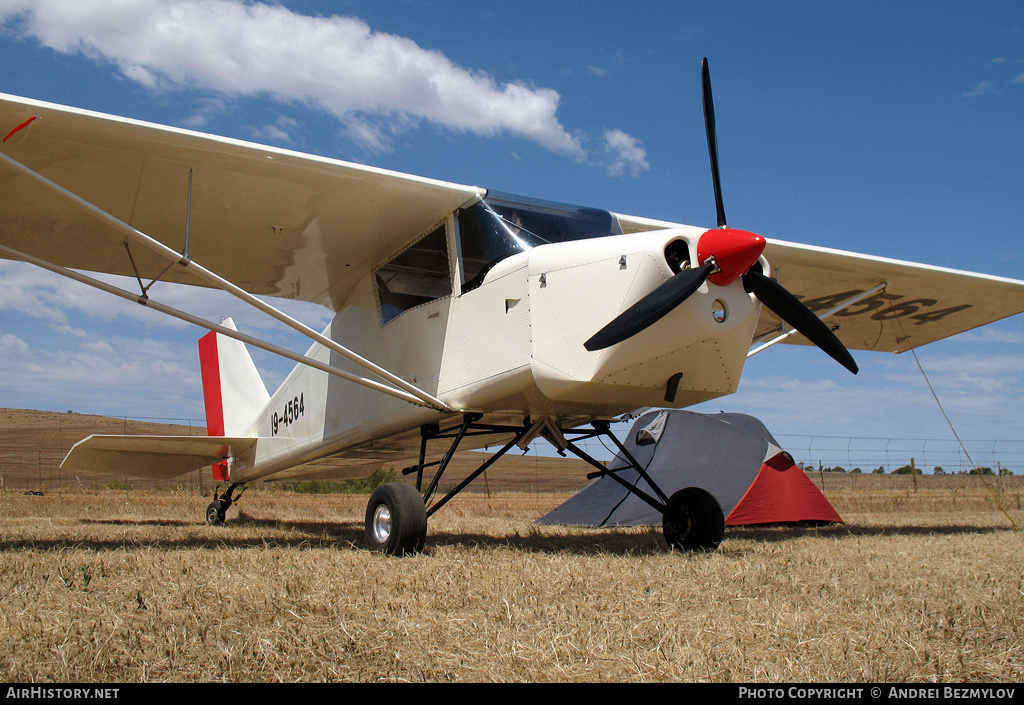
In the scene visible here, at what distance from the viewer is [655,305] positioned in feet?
14.6

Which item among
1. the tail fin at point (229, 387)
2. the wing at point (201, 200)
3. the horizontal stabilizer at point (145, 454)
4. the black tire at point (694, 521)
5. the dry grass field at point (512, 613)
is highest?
the wing at point (201, 200)

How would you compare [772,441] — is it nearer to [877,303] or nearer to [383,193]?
[877,303]

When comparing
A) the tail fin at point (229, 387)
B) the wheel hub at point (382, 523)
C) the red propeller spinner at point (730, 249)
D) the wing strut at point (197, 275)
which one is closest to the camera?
the red propeller spinner at point (730, 249)

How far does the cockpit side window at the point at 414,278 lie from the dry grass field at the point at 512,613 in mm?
2348

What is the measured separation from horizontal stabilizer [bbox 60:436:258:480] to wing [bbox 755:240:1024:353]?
7.24 metres

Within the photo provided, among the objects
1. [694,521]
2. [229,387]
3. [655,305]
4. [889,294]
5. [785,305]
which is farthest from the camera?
[229,387]

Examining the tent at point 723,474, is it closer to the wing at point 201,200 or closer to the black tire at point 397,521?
the black tire at point 397,521

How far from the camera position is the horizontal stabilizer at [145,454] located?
800cm

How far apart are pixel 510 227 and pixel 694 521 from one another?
2.94 meters

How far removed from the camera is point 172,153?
223 inches

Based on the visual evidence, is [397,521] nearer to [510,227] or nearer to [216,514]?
[510,227]

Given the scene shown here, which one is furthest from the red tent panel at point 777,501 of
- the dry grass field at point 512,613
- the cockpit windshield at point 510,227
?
the cockpit windshield at point 510,227

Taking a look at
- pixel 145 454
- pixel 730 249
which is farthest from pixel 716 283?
pixel 145 454

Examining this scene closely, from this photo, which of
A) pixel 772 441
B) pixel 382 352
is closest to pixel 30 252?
pixel 382 352
